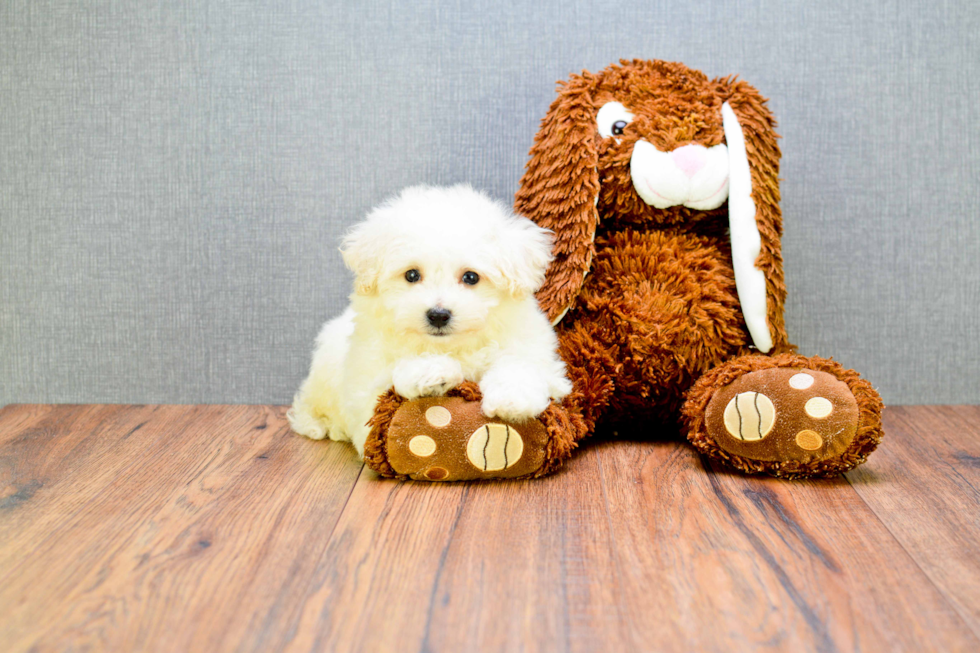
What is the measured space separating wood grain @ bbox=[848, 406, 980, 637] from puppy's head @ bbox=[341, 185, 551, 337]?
74 cm

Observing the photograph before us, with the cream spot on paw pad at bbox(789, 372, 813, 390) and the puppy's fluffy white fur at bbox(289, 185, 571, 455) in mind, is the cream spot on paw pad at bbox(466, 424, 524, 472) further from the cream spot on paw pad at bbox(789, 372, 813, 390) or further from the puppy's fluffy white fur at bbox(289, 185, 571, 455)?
the cream spot on paw pad at bbox(789, 372, 813, 390)

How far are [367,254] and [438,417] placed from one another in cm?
32

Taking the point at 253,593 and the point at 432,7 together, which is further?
the point at 432,7

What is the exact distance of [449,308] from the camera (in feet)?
4.46

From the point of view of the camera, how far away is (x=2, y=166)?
1995mm

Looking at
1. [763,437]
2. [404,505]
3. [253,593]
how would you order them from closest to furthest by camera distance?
1. [253,593]
2. [404,505]
3. [763,437]

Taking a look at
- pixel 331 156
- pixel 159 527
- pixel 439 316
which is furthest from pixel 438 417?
pixel 331 156

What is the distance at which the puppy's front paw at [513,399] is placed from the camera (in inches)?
53.8

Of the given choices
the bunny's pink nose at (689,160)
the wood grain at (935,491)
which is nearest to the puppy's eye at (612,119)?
the bunny's pink nose at (689,160)

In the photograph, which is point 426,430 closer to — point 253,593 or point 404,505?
point 404,505

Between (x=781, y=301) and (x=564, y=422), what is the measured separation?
566 mm

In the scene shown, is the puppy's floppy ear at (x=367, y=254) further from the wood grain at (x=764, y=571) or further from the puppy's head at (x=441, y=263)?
the wood grain at (x=764, y=571)

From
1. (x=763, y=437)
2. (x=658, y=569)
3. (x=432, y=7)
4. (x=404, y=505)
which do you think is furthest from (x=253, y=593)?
(x=432, y=7)

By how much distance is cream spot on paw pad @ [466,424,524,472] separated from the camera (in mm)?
1389
